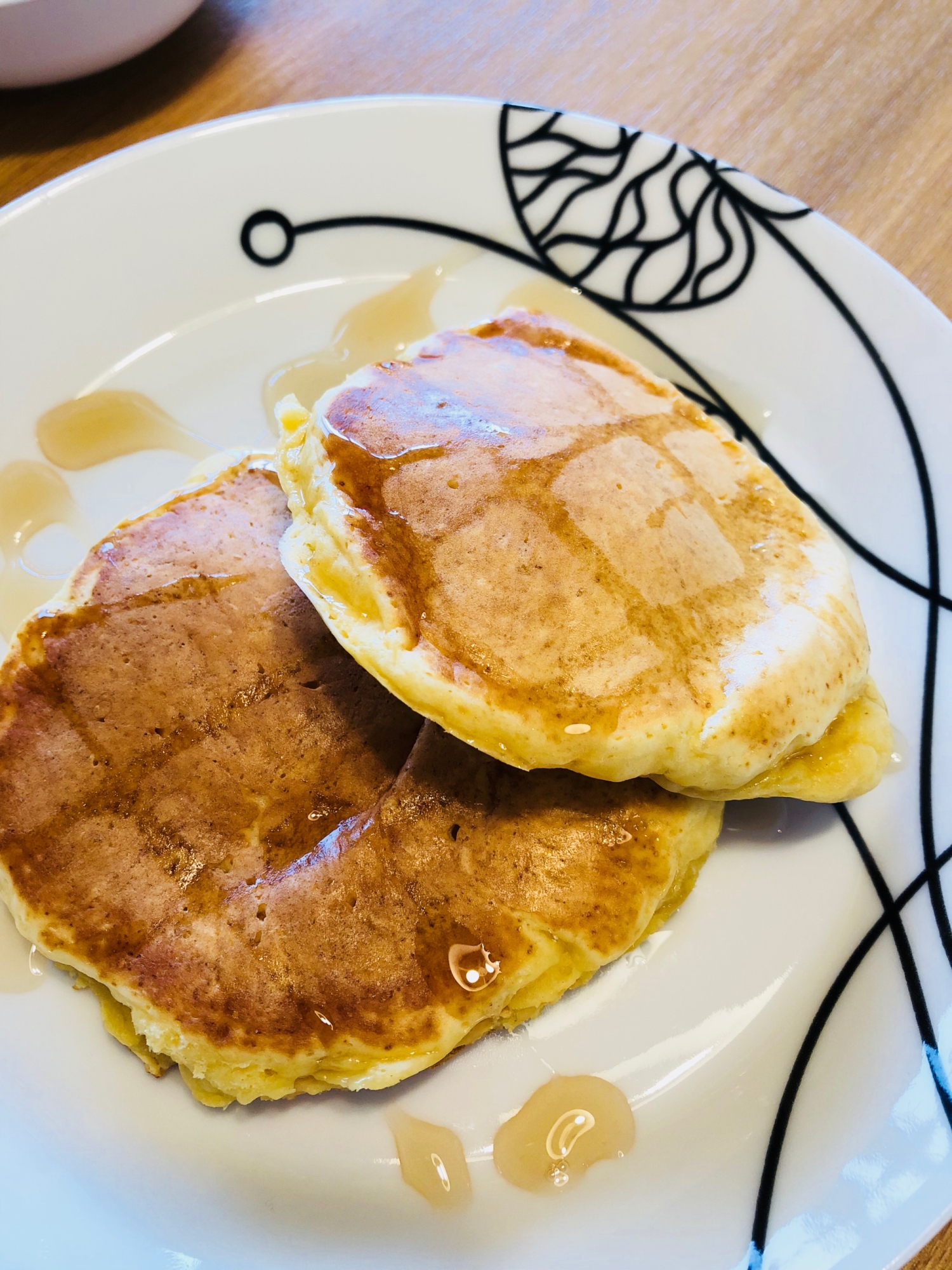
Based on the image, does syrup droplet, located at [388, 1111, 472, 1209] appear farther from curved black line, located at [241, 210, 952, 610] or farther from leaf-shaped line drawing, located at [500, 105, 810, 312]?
leaf-shaped line drawing, located at [500, 105, 810, 312]

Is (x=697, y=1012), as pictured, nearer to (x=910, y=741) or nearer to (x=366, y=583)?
(x=910, y=741)

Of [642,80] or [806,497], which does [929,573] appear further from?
[642,80]

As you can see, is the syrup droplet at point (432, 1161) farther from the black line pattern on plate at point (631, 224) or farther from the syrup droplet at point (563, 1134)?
the black line pattern on plate at point (631, 224)

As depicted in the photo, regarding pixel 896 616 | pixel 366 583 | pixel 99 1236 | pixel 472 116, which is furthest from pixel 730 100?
pixel 99 1236

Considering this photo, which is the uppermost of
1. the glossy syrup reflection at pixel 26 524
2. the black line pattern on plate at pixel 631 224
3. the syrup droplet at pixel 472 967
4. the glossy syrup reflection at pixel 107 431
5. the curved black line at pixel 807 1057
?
the black line pattern on plate at pixel 631 224

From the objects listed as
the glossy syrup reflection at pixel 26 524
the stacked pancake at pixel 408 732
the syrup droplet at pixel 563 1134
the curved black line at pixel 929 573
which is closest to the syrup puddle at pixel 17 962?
the stacked pancake at pixel 408 732

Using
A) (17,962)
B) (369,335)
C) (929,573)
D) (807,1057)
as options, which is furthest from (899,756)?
(17,962)

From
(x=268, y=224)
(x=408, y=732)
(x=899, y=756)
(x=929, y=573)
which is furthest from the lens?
(x=268, y=224)
